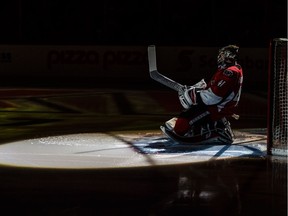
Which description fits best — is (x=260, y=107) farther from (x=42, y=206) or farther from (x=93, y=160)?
(x=42, y=206)

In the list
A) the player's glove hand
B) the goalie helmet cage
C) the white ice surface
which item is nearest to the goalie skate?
the white ice surface

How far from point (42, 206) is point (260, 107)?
10.7 m

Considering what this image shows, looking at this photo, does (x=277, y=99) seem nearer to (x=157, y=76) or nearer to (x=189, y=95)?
(x=189, y=95)

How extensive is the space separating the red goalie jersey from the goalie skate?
6.2 inches

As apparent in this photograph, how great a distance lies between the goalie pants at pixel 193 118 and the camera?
9.48 meters

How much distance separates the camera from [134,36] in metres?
29.0

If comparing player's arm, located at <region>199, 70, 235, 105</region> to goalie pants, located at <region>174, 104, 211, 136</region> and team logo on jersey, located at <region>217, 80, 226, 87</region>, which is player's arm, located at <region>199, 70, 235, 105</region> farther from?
goalie pants, located at <region>174, 104, 211, 136</region>

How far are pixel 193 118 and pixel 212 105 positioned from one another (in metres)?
0.35

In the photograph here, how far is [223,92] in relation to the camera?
9188 mm

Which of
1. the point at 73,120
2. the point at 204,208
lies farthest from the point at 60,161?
the point at 73,120

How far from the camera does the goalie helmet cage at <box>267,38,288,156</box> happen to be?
885 centimetres

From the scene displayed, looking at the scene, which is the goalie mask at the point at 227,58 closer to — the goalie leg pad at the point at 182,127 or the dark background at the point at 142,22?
the goalie leg pad at the point at 182,127

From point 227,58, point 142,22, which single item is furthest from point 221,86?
point 142,22

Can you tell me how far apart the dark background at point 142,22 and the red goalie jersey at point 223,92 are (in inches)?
727
